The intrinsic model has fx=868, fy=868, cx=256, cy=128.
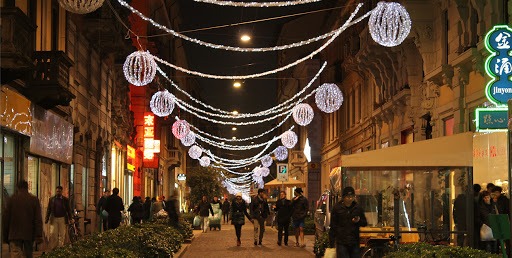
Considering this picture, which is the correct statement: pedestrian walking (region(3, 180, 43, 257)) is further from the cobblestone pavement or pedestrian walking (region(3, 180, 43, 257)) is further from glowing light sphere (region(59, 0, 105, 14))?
the cobblestone pavement

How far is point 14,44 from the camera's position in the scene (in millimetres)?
18266

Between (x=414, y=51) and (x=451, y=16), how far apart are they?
206 inches

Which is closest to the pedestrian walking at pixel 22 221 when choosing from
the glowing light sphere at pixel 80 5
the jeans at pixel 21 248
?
the jeans at pixel 21 248

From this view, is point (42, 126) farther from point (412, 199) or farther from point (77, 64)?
Result: point (412, 199)

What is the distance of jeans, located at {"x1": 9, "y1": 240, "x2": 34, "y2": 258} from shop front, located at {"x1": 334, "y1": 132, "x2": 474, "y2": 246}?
6.29 m

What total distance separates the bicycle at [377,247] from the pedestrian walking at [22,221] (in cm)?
601

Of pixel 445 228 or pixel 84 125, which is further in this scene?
pixel 84 125

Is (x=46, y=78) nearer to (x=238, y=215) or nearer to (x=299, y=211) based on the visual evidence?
(x=238, y=215)

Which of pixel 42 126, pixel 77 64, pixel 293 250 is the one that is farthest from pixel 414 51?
pixel 42 126

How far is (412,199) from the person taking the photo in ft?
63.3

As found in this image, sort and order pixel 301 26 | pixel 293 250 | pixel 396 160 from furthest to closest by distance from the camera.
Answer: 1. pixel 301 26
2. pixel 293 250
3. pixel 396 160

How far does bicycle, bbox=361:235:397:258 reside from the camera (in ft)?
53.0

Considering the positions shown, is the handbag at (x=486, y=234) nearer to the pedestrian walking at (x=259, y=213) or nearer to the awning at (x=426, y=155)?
the awning at (x=426, y=155)

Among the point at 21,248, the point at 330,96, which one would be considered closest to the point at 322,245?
the point at 21,248
